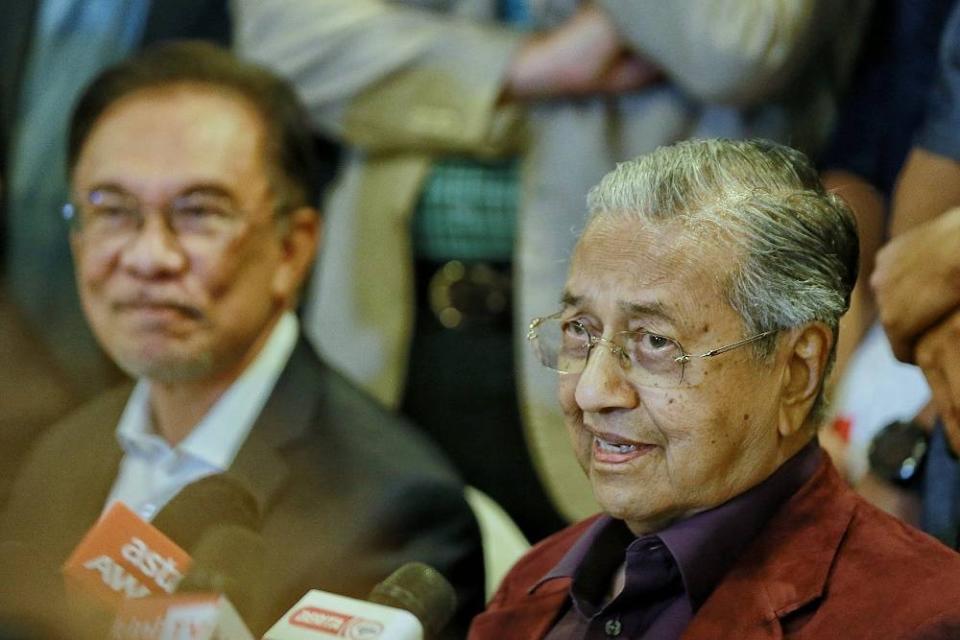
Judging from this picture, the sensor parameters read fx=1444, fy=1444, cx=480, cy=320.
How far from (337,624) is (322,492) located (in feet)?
2.21

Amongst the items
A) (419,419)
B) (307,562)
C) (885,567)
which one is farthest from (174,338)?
(885,567)

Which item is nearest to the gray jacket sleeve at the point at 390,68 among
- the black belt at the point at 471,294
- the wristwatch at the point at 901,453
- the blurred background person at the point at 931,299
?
the black belt at the point at 471,294

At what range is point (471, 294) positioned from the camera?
2559mm

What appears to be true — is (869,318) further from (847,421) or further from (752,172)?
(752,172)

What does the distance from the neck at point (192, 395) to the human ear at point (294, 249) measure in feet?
0.24

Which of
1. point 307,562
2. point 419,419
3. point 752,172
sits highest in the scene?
point 752,172

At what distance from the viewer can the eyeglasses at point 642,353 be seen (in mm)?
1504

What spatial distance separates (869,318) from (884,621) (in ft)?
2.72

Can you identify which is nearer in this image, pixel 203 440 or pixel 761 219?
pixel 761 219

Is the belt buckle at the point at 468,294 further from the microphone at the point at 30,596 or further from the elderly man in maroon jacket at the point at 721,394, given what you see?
the microphone at the point at 30,596

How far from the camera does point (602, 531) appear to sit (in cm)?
166

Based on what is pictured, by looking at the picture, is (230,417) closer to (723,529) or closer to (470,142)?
(470,142)

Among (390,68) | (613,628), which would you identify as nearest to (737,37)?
(390,68)

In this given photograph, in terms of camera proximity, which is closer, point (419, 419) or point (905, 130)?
point (905, 130)
